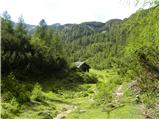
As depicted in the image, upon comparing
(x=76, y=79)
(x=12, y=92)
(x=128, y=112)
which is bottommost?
(x=76, y=79)

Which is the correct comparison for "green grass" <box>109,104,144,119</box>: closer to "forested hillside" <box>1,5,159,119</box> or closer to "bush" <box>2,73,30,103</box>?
"forested hillside" <box>1,5,159,119</box>

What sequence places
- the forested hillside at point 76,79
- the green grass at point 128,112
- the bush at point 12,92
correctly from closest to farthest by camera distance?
the forested hillside at point 76,79, the green grass at point 128,112, the bush at point 12,92

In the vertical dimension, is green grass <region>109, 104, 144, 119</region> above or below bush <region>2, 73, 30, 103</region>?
below

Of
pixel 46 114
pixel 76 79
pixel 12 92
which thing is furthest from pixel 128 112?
pixel 76 79

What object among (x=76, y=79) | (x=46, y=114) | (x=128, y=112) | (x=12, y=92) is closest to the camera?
(x=128, y=112)

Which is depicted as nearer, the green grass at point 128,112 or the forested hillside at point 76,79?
the forested hillside at point 76,79

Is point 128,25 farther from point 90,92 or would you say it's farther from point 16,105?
point 90,92

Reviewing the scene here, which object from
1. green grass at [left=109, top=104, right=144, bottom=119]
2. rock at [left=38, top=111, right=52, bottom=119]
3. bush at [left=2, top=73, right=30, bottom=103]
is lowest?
rock at [left=38, top=111, right=52, bottom=119]

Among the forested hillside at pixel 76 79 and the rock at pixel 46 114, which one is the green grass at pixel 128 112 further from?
the rock at pixel 46 114

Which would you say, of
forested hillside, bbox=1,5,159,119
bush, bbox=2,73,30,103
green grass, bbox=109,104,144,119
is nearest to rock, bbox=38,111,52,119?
forested hillside, bbox=1,5,159,119

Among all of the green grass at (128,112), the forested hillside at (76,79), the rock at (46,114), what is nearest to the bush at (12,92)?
the forested hillside at (76,79)

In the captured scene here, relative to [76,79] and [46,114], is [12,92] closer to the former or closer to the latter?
[46,114]

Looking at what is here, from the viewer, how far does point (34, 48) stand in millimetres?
51625

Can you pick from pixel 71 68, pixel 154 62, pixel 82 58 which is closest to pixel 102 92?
pixel 154 62
